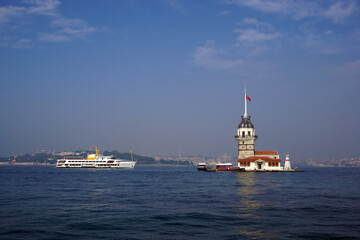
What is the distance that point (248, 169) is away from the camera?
122m

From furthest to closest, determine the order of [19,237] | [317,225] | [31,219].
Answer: [31,219]
[317,225]
[19,237]

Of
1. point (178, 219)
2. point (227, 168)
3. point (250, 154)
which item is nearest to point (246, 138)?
point (250, 154)

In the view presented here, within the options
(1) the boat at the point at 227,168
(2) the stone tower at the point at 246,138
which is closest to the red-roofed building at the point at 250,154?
(2) the stone tower at the point at 246,138

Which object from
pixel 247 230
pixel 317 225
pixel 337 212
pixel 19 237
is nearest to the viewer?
pixel 19 237

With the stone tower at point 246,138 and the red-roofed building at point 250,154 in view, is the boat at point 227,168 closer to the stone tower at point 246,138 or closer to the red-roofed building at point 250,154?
the red-roofed building at point 250,154

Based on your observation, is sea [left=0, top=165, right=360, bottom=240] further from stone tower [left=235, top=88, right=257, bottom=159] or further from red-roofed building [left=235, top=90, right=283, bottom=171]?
stone tower [left=235, top=88, right=257, bottom=159]

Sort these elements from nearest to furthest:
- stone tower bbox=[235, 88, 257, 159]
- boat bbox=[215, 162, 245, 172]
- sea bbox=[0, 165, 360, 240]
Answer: sea bbox=[0, 165, 360, 240] → boat bbox=[215, 162, 245, 172] → stone tower bbox=[235, 88, 257, 159]

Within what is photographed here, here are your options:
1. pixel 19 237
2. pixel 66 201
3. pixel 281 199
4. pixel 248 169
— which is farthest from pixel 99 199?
pixel 248 169

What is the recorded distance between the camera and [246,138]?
5148 inches

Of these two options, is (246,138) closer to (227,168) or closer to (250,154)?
(250,154)

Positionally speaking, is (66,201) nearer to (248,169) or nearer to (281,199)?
(281,199)

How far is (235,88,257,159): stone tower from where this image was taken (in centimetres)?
13025

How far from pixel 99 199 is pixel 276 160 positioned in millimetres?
92357

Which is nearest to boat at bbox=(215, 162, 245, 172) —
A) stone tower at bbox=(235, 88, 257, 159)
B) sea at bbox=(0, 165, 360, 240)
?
stone tower at bbox=(235, 88, 257, 159)
